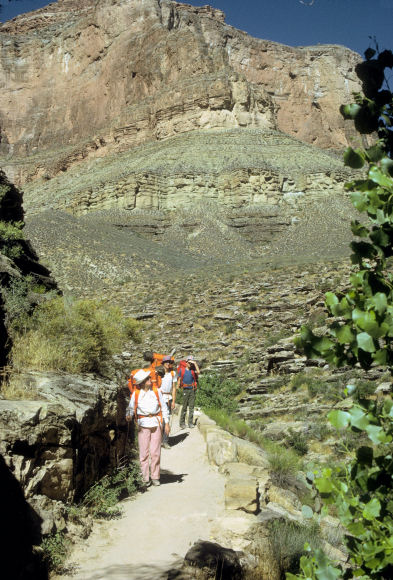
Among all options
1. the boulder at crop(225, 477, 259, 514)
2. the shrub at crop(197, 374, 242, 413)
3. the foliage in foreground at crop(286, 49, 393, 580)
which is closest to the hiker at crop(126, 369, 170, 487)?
the boulder at crop(225, 477, 259, 514)

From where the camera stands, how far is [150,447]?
289 inches

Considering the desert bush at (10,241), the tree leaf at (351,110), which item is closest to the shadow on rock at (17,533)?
the tree leaf at (351,110)

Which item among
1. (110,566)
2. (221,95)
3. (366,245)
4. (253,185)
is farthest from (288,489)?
(221,95)

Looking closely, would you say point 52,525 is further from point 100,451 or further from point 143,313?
point 143,313

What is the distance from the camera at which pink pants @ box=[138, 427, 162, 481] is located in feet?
24.1

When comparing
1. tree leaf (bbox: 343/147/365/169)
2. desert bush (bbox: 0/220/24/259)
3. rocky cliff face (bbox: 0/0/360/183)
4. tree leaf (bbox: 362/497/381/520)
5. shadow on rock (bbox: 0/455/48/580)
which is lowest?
shadow on rock (bbox: 0/455/48/580)

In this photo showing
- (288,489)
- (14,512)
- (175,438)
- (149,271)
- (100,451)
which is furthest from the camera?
(149,271)

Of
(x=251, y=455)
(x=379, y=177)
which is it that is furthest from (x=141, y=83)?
(x=379, y=177)

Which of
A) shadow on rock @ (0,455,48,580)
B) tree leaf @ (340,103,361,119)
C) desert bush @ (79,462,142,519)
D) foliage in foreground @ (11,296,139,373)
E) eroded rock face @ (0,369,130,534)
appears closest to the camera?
tree leaf @ (340,103,361,119)

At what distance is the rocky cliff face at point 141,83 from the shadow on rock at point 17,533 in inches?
2439

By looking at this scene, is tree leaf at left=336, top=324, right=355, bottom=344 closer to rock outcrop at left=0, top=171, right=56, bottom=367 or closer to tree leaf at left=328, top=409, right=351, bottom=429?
tree leaf at left=328, top=409, right=351, bottom=429

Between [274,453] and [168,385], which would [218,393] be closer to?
[168,385]

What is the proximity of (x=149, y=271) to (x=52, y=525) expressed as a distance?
2983 cm

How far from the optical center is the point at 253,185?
52.9m
